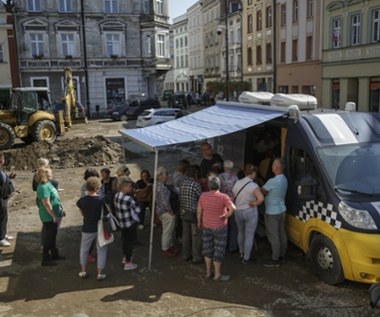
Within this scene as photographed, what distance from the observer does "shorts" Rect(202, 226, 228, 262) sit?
667cm

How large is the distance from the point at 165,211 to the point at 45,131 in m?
16.1

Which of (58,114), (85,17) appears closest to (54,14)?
(85,17)

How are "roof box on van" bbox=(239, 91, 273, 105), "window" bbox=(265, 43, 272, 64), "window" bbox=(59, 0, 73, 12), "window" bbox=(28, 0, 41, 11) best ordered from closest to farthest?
"roof box on van" bbox=(239, 91, 273, 105) < "window" bbox=(28, 0, 41, 11) < "window" bbox=(59, 0, 73, 12) < "window" bbox=(265, 43, 272, 64)

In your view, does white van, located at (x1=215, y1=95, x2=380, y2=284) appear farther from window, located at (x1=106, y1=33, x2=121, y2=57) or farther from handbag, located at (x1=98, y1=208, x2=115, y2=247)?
window, located at (x1=106, y1=33, x2=121, y2=57)

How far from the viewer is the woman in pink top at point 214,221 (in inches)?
259

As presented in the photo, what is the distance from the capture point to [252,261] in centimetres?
750

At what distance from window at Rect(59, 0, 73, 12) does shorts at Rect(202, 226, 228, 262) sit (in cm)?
3854

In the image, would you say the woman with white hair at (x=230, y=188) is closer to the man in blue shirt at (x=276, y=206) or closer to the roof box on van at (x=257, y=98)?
the man in blue shirt at (x=276, y=206)

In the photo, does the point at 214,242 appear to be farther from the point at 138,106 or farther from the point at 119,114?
the point at 138,106

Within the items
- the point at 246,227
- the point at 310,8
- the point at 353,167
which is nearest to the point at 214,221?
the point at 246,227

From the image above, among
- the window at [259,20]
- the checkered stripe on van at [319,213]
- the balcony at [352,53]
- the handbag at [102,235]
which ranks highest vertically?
the window at [259,20]

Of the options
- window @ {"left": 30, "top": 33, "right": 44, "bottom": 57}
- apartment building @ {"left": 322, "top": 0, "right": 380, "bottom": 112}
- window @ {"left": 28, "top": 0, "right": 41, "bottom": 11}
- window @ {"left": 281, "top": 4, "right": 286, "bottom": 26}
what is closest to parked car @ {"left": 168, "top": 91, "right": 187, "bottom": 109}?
window @ {"left": 281, "top": 4, "right": 286, "bottom": 26}

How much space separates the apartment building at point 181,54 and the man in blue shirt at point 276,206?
7467 centimetres

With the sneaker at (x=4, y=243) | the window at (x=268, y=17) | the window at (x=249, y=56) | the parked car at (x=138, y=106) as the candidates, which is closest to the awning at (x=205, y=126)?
the sneaker at (x=4, y=243)
